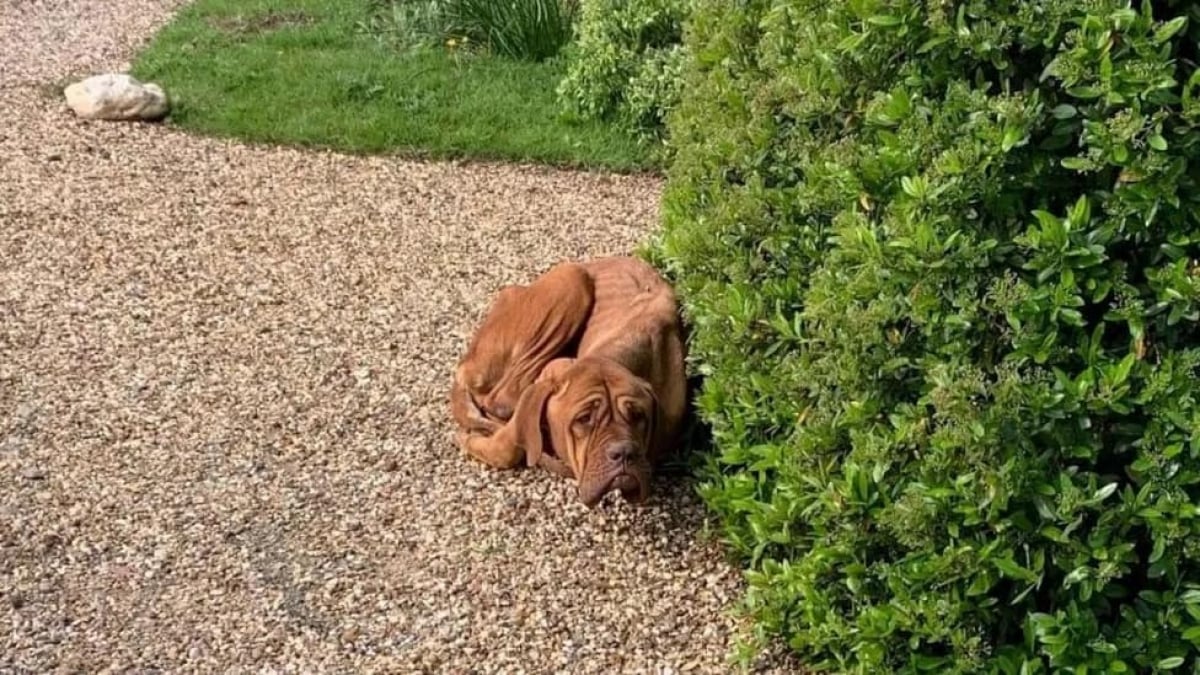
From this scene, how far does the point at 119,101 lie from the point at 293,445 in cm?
444

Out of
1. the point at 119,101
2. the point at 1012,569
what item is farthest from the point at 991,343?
the point at 119,101

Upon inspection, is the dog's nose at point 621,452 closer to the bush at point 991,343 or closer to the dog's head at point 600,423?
the dog's head at point 600,423

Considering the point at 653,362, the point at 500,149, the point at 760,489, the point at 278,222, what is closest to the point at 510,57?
the point at 500,149

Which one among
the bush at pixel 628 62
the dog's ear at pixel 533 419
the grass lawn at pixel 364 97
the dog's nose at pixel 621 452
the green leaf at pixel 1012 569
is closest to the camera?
the green leaf at pixel 1012 569

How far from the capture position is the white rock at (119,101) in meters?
8.46

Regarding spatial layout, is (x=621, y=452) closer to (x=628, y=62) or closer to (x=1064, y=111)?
(x=1064, y=111)

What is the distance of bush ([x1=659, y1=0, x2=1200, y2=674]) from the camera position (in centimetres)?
294

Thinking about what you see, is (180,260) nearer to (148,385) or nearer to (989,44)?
(148,385)

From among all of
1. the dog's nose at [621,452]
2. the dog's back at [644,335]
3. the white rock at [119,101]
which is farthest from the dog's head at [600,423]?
the white rock at [119,101]

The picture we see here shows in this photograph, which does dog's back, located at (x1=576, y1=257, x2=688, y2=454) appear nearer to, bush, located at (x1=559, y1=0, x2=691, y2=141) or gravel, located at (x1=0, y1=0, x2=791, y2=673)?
gravel, located at (x1=0, y1=0, x2=791, y2=673)

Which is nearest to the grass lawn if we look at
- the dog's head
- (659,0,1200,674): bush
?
the dog's head

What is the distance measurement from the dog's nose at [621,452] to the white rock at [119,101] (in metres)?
5.51

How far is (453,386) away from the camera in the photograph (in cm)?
498

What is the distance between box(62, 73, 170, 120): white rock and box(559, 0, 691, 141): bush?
249 centimetres
